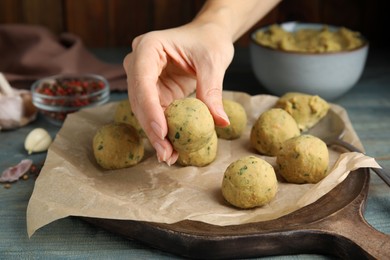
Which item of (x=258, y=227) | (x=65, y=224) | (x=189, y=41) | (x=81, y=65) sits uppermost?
(x=189, y=41)

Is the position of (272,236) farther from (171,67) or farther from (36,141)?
(36,141)

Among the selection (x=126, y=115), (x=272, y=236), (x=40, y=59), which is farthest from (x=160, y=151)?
(x=40, y=59)

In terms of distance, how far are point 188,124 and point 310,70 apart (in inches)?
29.2

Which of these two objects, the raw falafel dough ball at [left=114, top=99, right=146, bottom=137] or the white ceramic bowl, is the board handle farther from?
the white ceramic bowl

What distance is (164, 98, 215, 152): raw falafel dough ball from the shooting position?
51.5 inches

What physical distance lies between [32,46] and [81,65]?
0.19 meters

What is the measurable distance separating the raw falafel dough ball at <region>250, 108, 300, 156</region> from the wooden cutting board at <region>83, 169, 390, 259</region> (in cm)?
30

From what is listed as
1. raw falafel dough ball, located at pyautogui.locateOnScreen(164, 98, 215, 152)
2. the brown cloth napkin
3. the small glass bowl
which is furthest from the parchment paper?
the brown cloth napkin

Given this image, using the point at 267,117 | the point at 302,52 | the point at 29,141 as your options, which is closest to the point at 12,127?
the point at 29,141

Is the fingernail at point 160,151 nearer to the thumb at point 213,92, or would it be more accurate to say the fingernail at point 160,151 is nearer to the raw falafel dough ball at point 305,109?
the thumb at point 213,92

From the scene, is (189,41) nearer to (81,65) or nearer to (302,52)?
(302,52)

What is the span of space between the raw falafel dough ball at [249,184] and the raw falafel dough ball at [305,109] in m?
0.42

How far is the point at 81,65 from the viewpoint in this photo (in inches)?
89.3

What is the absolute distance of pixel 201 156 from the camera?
4.87 feet
